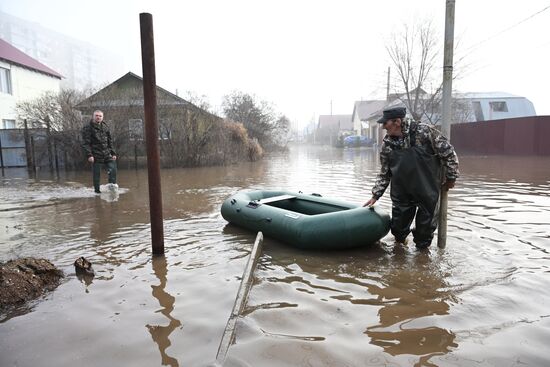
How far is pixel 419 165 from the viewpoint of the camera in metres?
4.28

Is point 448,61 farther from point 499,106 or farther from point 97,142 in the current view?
point 499,106

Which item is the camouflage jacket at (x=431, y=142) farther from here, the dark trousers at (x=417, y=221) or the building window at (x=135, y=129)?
the building window at (x=135, y=129)

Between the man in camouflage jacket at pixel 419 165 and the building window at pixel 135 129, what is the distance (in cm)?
1423

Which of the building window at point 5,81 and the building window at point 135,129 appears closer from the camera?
the building window at point 135,129

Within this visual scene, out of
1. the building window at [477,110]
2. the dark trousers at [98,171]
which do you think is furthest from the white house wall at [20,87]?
the building window at [477,110]

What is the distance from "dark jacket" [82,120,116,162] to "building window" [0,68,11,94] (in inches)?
707

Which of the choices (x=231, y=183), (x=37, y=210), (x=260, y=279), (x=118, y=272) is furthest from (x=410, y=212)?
(x=231, y=183)

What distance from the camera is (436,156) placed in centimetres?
430

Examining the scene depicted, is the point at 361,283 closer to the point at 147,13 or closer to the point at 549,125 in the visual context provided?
the point at 147,13

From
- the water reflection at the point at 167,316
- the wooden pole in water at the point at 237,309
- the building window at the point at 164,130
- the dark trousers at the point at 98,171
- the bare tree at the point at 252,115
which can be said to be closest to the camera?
the wooden pole in water at the point at 237,309

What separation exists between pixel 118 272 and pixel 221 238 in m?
1.54

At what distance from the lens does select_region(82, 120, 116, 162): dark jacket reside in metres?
8.91

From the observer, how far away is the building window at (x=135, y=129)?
1680 cm

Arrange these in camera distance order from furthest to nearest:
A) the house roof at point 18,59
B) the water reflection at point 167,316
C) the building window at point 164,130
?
the house roof at point 18,59 < the building window at point 164,130 < the water reflection at point 167,316
